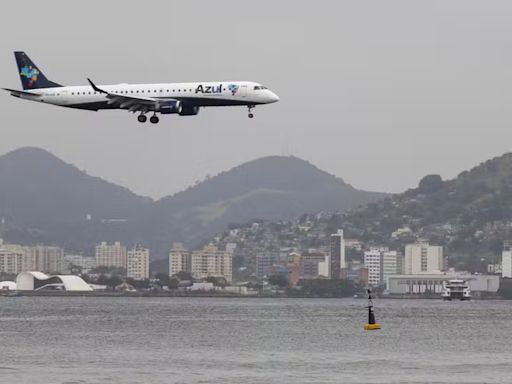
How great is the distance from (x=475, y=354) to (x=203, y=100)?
4028cm

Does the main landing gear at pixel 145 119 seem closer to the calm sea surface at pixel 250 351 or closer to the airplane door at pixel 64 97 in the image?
the airplane door at pixel 64 97

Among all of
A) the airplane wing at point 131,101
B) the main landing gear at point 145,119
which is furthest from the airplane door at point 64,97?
the main landing gear at point 145,119

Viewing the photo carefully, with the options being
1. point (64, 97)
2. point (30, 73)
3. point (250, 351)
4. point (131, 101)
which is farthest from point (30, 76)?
point (250, 351)

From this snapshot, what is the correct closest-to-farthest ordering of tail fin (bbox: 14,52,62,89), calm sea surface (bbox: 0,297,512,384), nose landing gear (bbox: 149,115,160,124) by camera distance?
1. calm sea surface (bbox: 0,297,512,384)
2. nose landing gear (bbox: 149,115,160,124)
3. tail fin (bbox: 14,52,62,89)

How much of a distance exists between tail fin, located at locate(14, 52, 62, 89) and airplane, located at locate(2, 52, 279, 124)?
88.0 inches

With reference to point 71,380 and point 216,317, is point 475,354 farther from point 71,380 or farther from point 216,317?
point 216,317

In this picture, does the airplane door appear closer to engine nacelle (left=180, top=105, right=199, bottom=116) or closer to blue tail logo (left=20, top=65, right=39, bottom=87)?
blue tail logo (left=20, top=65, right=39, bottom=87)

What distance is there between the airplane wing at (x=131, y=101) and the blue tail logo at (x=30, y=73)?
36.1 feet

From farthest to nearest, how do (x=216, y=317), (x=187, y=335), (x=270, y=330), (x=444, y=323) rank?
1. (x=216, y=317)
2. (x=444, y=323)
3. (x=270, y=330)
4. (x=187, y=335)

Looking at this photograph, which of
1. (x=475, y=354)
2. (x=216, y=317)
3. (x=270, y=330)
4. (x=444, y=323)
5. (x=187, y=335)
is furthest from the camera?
(x=216, y=317)

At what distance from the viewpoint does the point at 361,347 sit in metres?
Result: 111

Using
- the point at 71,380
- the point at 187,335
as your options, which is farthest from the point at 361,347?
the point at 71,380

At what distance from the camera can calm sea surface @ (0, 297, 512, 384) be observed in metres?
88.9

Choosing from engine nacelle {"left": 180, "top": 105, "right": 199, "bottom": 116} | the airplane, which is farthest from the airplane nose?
engine nacelle {"left": 180, "top": 105, "right": 199, "bottom": 116}
